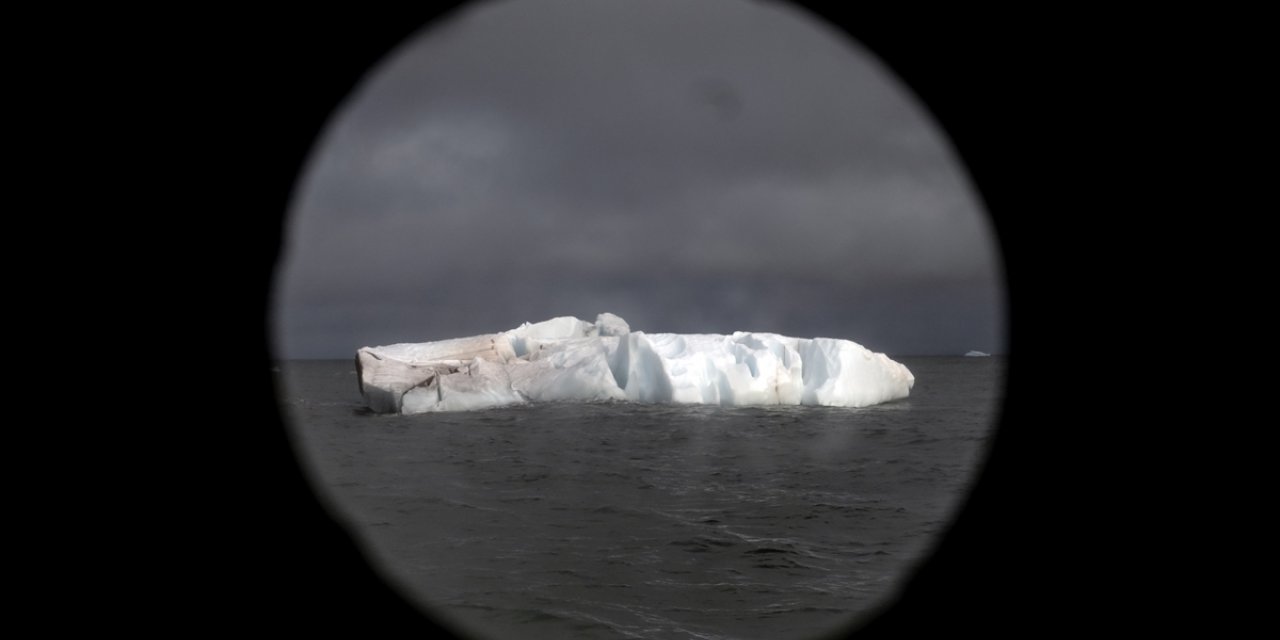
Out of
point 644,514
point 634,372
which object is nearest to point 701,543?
point 644,514

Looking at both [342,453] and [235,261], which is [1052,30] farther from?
[342,453]

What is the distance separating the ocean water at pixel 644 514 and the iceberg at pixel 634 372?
162cm

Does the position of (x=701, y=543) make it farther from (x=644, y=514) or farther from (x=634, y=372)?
(x=634, y=372)

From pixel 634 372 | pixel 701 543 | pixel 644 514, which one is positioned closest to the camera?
pixel 701 543

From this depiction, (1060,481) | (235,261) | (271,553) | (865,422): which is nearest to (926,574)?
(1060,481)

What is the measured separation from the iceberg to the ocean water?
1.62 m

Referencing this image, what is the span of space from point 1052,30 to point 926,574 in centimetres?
144

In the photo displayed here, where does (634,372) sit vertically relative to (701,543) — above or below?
above

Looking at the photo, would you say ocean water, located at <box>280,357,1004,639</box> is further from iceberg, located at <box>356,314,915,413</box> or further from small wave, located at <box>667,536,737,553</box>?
iceberg, located at <box>356,314,915,413</box>

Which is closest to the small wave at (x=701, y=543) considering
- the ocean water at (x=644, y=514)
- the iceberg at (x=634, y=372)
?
the ocean water at (x=644, y=514)

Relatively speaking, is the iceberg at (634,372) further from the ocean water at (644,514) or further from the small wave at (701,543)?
the small wave at (701,543)

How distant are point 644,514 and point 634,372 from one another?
1419 cm

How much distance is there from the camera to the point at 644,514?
9891mm

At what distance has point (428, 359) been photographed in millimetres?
24391
